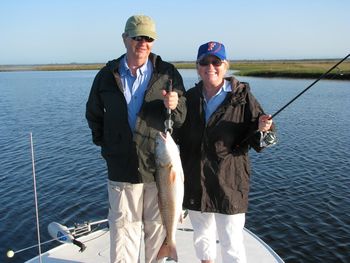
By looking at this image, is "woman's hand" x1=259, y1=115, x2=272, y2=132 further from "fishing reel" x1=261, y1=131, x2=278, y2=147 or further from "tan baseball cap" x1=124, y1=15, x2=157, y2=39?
"tan baseball cap" x1=124, y1=15, x2=157, y2=39

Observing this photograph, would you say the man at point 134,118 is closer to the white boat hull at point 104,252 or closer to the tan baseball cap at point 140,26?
the tan baseball cap at point 140,26

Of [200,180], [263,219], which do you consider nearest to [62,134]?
[263,219]

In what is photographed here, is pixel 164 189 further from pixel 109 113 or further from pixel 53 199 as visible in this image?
pixel 53 199

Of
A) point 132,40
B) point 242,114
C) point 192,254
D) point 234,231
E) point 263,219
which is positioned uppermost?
point 132,40

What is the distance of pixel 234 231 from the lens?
439cm

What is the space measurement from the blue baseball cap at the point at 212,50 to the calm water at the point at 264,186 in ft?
23.2

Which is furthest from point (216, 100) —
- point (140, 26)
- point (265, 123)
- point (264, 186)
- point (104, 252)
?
point (264, 186)

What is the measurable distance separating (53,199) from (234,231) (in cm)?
1040

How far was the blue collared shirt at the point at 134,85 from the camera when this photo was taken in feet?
14.6

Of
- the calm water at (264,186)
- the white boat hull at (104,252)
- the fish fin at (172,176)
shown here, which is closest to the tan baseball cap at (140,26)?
the fish fin at (172,176)

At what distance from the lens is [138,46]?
426cm

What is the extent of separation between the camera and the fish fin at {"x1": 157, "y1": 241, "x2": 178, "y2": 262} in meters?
4.44

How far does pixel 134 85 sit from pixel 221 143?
1215 millimetres

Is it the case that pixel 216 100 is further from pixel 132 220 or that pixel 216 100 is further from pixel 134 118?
pixel 132 220
